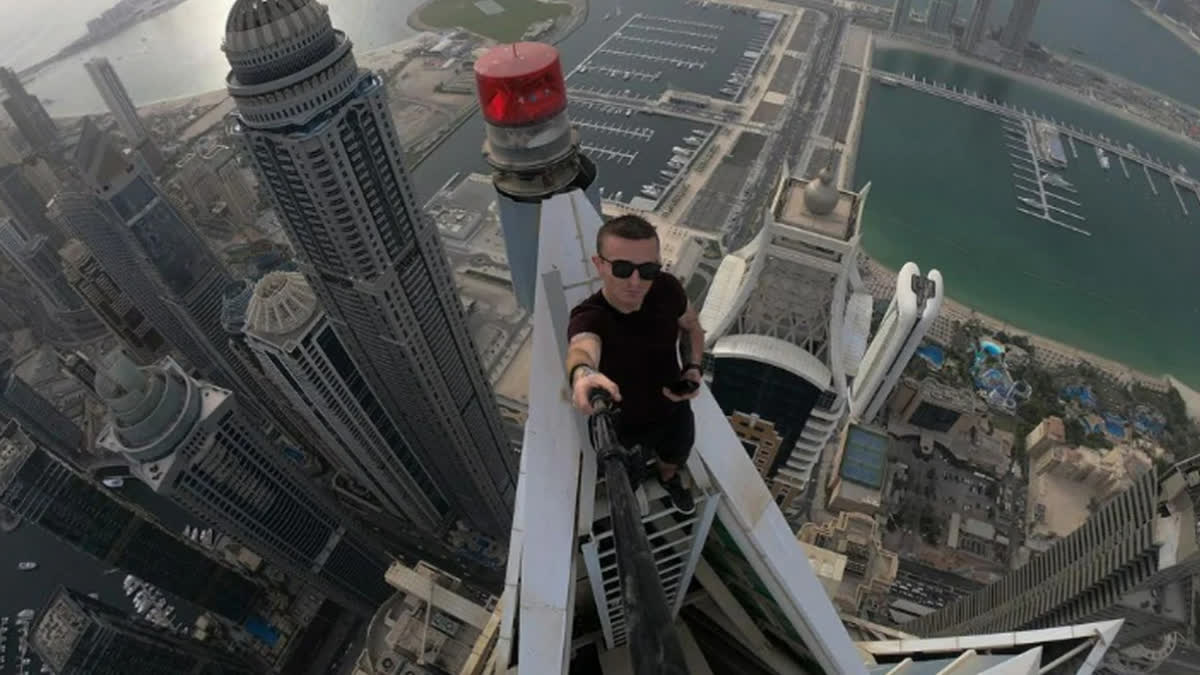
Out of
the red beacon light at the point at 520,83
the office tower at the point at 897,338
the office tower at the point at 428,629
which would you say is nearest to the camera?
the red beacon light at the point at 520,83

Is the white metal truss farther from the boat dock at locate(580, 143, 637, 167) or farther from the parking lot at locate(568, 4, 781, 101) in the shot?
the parking lot at locate(568, 4, 781, 101)

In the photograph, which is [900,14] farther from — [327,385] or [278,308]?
[278,308]

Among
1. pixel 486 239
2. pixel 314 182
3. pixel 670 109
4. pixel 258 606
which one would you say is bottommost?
pixel 258 606

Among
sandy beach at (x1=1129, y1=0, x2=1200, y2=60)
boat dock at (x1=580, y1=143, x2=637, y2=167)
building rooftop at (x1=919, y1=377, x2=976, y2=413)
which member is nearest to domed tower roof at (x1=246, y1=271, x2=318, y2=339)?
building rooftop at (x1=919, y1=377, x2=976, y2=413)

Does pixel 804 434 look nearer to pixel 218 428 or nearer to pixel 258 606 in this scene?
pixel 218 428

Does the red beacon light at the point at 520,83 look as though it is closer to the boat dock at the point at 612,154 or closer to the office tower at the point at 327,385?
the office tower at the point at 327,385

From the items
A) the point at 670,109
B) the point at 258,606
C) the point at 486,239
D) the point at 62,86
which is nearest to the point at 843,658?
the point at 258,606

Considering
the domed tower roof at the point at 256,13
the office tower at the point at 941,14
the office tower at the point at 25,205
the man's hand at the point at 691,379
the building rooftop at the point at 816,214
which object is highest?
the man's hand at the point at 691,379

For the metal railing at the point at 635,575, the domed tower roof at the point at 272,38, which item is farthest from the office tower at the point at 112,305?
the metal railing at the point at 635,575
